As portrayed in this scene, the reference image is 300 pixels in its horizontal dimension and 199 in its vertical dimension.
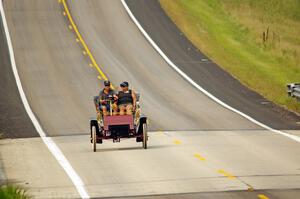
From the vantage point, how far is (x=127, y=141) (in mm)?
27859

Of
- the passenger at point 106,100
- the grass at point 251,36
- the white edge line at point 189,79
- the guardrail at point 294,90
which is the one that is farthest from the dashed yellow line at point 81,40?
the passenger at point 106,100

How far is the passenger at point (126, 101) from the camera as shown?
2547cm

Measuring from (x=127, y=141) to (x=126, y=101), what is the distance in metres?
2.49

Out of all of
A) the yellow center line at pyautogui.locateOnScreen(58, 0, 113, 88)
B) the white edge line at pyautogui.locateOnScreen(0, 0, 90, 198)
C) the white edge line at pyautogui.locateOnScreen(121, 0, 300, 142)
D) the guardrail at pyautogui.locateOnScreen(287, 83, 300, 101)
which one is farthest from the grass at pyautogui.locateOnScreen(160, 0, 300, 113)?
the white edge line at pyautogui.locateOnScreen(0, 0, 90, 198)

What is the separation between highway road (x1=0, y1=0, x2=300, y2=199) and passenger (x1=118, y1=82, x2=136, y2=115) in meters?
1.17

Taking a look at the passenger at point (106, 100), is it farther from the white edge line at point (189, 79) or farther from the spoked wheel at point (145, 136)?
the white edge line at point (189, 79)

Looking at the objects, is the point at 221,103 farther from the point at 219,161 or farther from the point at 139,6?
the point at 139,6

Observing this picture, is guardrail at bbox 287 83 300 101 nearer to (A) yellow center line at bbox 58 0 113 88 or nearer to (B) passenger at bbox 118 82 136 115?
(A) yellow center line at bbox 58 0 113 88

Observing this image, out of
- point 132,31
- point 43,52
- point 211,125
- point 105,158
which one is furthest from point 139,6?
point 105,158

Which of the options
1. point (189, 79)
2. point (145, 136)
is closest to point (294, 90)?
point (189, 79)

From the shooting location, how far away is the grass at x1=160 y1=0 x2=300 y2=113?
1703 inches

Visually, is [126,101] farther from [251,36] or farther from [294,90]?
[251,36]

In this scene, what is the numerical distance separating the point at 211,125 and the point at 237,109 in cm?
451

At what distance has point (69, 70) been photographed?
45031 mm
